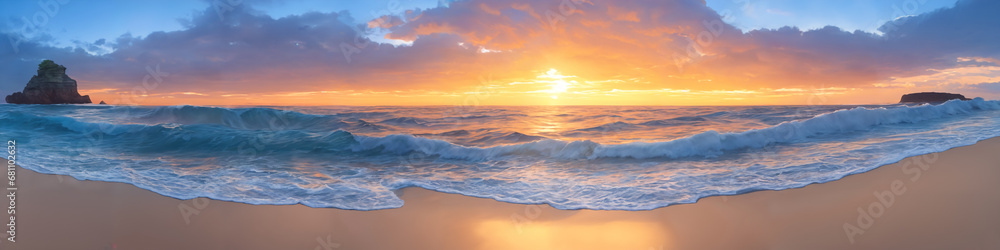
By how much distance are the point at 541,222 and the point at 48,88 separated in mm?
67051

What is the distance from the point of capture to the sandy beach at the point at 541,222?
434 centimetres

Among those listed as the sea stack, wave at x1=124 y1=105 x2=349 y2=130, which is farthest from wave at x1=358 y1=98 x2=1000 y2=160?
the sea stack

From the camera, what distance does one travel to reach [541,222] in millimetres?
5039

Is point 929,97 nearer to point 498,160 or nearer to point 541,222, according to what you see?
point 498,160

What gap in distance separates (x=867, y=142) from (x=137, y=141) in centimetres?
2305

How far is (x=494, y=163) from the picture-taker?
10.0 m

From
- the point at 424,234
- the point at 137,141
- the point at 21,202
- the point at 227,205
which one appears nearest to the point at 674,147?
the point at 424,234

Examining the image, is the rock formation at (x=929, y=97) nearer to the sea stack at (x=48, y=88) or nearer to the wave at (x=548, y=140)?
the wave at (x=548, y=140)

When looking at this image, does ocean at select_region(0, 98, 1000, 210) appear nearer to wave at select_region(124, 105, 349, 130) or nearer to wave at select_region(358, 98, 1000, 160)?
wave at select_region(358, 98, 1000, 160)

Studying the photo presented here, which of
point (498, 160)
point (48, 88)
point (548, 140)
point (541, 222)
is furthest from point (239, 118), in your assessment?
point (48, 88)

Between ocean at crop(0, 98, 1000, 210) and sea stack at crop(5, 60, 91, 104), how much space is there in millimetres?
42939

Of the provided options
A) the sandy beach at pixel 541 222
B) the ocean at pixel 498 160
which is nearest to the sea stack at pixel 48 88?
the ocean at pixel 498 160

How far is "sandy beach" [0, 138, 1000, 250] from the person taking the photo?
4336 mm

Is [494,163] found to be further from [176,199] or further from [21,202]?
[21,202]
